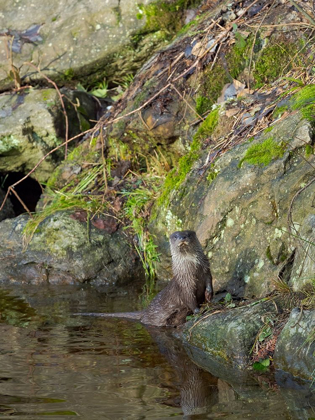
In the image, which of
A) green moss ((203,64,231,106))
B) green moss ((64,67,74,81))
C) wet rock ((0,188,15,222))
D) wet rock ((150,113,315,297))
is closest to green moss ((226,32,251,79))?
green moss ((203,64,231,106))

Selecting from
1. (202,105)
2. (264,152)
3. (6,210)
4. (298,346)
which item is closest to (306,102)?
(264,152)

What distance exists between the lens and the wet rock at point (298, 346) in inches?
148

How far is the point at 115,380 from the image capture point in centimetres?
392

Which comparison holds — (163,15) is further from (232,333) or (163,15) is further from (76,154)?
(232,333)

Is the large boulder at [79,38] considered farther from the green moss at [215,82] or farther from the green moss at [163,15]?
the green moss at [215,82]

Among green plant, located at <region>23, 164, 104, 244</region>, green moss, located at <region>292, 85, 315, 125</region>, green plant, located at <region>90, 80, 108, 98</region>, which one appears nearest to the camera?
green moss, located at <region>292, 85, 315, 125</region>

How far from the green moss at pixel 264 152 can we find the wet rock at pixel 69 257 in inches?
79.3

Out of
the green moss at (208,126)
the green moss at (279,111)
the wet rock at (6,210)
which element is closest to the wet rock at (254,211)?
the green moss at (279,111)

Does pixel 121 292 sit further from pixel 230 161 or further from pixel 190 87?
pixel 190 87

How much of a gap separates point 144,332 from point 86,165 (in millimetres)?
3222

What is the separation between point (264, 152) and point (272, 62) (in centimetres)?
170

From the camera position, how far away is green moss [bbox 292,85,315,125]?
5.27m

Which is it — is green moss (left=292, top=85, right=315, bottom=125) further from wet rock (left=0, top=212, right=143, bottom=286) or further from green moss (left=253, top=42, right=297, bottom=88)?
wet rock (left=0, top=212, right=143, bottom=286)

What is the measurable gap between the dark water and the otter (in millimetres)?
176
